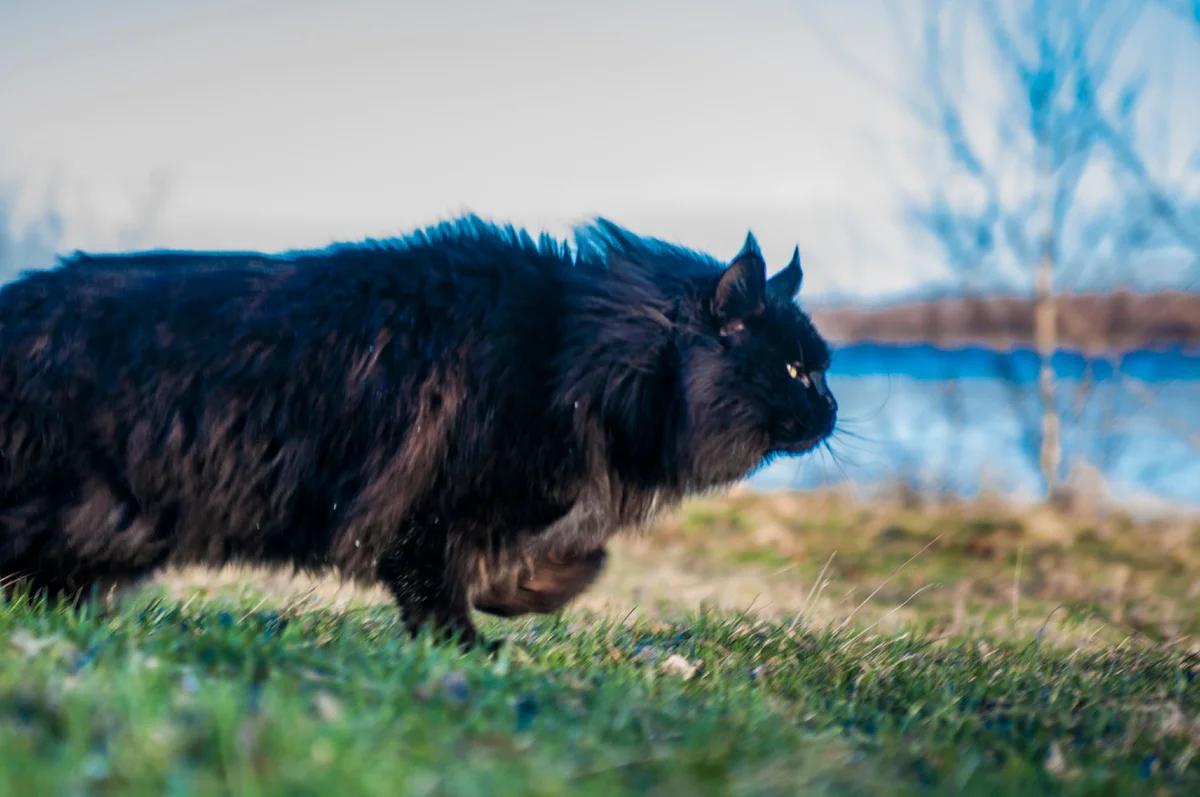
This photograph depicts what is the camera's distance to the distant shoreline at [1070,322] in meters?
12.4

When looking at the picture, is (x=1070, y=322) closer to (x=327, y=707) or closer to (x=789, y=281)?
(x=789, y=281)

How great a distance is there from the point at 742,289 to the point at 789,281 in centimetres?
45

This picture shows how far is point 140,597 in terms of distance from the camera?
4293 mm

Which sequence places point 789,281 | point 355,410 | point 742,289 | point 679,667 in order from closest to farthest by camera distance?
1. point 679,667
2. point 355,410
3. point 742,289
4. point 789,281

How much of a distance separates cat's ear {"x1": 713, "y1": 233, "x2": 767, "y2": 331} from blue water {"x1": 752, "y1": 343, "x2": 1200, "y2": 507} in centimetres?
694

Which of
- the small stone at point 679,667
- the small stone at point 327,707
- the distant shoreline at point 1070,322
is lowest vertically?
the small stone at point 679,667

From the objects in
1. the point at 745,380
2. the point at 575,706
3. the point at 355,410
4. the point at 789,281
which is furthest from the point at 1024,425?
the point at 575,706

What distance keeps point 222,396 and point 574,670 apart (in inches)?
68.6

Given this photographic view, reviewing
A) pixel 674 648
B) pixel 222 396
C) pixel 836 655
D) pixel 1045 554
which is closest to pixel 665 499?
pixel 674 648

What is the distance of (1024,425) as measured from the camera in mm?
13094

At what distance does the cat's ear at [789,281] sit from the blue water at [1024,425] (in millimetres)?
6542

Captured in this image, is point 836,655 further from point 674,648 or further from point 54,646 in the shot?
point 54,646

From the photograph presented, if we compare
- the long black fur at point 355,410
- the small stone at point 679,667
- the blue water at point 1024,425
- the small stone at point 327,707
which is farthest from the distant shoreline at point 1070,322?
the small stone at point 327,707

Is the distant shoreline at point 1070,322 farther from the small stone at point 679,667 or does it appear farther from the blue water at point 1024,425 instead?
the small stone at point 679,667
